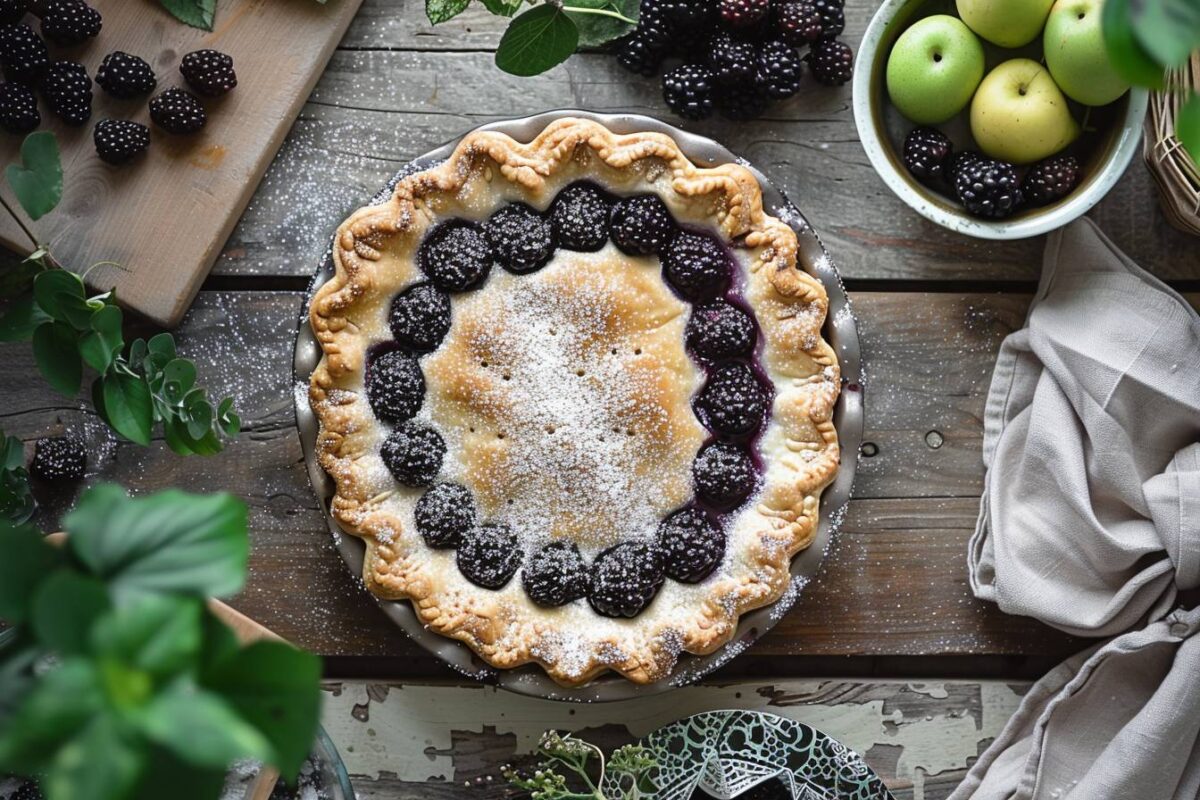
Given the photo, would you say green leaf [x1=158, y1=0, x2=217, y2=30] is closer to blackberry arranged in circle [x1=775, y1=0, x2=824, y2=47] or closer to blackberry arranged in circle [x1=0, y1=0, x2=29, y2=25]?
blackberry arranged in circle [x1=0, y1=0, x2=29, y2=25]

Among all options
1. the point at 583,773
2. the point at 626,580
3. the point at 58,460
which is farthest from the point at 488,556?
the point at 58,460

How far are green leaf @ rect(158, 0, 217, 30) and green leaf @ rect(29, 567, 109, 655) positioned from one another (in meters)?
1.18

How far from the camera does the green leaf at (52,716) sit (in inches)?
26.9

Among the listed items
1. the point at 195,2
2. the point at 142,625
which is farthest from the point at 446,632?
the point at 195,2

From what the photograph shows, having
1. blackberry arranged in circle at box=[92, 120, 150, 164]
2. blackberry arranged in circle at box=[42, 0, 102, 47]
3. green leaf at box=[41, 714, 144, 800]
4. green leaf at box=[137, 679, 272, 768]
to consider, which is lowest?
blackberry arranged in circle at box=[92, 120, 150, 164]

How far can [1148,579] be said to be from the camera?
165 cm

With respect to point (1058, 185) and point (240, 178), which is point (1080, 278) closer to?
point (1058, 185)

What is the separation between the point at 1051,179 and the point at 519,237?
2.38 feet

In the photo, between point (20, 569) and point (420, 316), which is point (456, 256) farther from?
point (20, 569)

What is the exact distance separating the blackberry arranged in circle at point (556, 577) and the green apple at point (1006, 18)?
2.93 ft

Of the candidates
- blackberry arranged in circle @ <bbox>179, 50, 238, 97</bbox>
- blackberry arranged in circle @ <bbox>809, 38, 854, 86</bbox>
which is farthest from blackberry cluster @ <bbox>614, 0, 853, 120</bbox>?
blackberry arranged in circle @ <bbox>179, 50, 238, 97</bbox>

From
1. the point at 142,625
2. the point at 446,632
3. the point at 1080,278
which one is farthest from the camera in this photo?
the point at 1080,278

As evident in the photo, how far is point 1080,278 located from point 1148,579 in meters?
0.43

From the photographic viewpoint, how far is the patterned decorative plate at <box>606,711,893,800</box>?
166 centimetres
